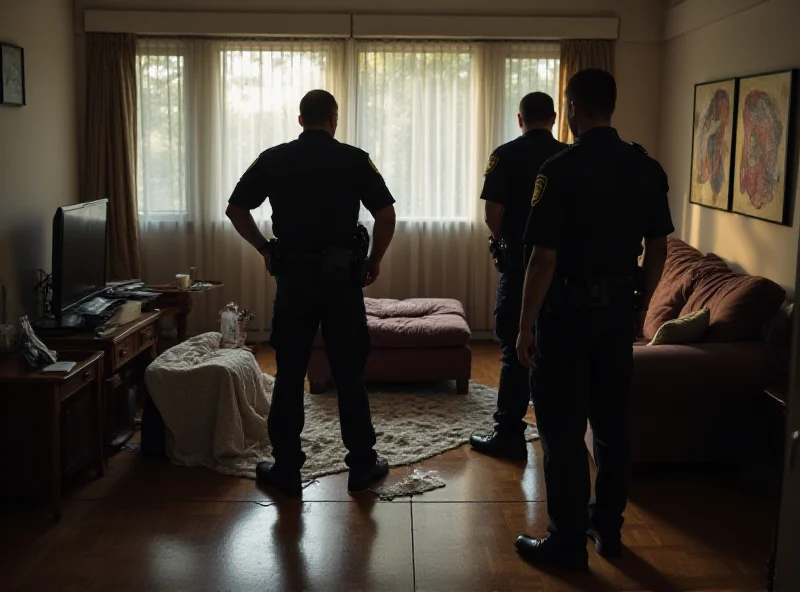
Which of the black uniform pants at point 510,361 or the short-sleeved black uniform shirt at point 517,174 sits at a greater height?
the short-sleeved black uniform shirt at point 517,174

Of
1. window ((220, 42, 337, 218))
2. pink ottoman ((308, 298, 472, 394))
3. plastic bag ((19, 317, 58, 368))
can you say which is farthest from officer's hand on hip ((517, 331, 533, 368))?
window ((220, 42, 337, 218))

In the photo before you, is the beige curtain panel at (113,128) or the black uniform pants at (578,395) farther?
the beige curtain panel at (113,128)

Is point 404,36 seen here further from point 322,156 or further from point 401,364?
point 322,156

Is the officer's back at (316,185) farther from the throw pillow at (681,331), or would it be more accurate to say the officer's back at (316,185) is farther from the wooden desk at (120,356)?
the throw pillow at (681,331)

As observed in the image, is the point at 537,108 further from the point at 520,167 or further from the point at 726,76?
the point at 726,76

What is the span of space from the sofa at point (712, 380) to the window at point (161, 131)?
3.91 metres

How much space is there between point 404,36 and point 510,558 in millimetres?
4320

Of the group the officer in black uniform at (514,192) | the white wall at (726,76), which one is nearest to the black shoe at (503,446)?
the officer in black uniform at (514,192)

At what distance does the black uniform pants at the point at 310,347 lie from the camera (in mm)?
3545

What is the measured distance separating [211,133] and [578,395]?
4384 millimetres

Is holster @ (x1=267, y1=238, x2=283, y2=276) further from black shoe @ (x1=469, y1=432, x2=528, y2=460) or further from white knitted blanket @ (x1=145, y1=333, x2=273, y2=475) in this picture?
black shoe @ (x1=469, y1=432, x2=528, y2=460)

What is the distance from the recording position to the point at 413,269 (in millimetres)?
6750

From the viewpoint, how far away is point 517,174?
3.83m

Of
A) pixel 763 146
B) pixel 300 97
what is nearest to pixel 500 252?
pixel 763 146
